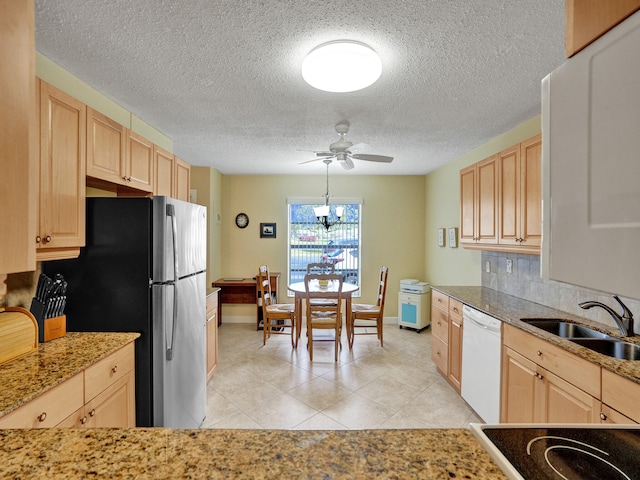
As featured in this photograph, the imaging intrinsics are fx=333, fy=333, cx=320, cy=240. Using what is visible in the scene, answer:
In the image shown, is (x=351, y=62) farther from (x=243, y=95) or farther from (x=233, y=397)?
(x=233, y=397)

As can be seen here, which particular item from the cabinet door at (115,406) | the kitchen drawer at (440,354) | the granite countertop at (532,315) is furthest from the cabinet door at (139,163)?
the kitchen drawer at (440,354)

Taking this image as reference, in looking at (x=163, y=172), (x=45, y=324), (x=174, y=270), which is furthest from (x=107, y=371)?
(x=163, y=172)

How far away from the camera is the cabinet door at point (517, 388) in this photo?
6.64 feet

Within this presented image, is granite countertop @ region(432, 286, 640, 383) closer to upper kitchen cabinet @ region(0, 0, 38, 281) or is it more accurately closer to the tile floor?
the tile floor

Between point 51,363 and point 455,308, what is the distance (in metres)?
2.92

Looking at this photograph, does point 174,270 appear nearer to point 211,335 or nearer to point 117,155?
point 117,155

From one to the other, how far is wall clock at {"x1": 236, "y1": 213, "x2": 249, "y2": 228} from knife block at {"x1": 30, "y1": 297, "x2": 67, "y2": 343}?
375 cm

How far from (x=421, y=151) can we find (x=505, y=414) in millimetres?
2844

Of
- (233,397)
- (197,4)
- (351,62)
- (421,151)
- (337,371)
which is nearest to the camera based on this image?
(197,4)

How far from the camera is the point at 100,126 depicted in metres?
2.07

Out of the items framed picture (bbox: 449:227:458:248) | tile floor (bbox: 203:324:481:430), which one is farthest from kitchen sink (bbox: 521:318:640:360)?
framed picture (bbox: 449:227:458:248)

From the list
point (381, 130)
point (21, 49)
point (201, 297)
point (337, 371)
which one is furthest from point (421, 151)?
point (21, 49)

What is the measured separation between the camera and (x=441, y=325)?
3377 mm

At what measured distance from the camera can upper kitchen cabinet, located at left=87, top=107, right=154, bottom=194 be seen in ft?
6.56
